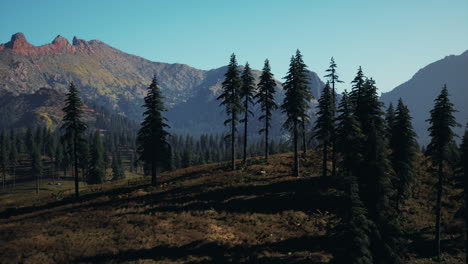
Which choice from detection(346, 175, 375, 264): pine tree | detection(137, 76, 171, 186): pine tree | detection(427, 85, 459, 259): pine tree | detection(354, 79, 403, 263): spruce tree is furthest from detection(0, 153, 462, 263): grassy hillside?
detection(427, 85, 459, 259): pine tree

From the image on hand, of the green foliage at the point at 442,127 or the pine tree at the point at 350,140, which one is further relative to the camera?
the green foliage at the point at 442,127

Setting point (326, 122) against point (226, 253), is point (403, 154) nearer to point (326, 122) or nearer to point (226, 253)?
point (326, 122)

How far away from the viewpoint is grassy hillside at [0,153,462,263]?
2222cm

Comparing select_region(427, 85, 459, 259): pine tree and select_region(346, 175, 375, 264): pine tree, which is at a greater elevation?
select_region(427, 85, 459, 259): pine tree

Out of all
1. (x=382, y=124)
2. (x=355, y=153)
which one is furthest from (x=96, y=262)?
(x=382, y=124)

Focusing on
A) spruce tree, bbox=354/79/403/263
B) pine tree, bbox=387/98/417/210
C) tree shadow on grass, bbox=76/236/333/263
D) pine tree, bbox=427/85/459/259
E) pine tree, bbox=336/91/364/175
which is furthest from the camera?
pine tree, bbox=387/98/417/210

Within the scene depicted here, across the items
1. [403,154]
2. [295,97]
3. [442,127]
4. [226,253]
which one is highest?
[295,97]

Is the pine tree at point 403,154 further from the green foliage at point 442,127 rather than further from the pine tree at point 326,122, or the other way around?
the pine tree at point 326,122

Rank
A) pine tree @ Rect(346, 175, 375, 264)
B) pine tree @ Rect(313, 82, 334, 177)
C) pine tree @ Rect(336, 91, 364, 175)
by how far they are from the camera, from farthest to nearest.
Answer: pine tree @ Rect(313, 82, 334, 177) → pine tree @ Rect(336, 91, 364, 175) → pine tree @ Rect(346, 175, 375, 264)

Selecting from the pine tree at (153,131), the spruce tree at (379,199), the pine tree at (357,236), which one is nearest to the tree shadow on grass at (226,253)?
the spruce tree at (379,199)

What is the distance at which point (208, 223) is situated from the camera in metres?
27.7

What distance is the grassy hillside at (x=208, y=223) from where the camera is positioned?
72.9 ft

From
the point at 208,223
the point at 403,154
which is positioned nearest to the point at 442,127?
the point at 403,154

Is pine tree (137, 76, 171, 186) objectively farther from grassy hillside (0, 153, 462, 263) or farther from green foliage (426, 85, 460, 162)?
green foliage (426, 85, 460, 162)
